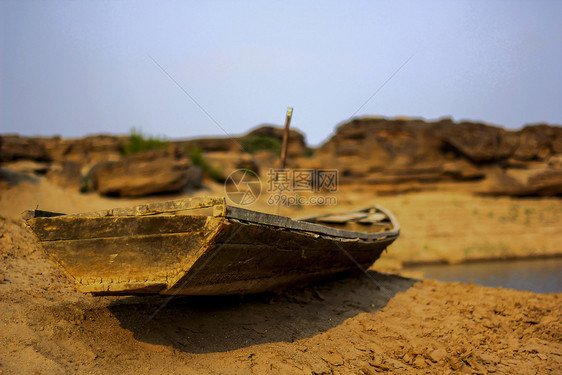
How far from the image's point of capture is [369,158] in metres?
17.3

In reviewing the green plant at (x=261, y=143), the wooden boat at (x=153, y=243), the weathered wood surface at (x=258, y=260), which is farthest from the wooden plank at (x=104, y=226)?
the green plant at (x=261, y=143)

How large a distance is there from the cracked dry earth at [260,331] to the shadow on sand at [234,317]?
0.01 meters

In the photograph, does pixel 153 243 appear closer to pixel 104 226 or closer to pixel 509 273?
pixel 104 226

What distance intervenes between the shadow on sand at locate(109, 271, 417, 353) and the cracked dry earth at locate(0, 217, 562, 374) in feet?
0.04

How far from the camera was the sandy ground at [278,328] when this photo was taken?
2.58m

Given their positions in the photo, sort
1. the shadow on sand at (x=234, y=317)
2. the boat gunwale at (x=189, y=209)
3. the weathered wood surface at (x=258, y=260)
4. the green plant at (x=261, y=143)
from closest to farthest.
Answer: the boat gunwale at (x=189, y=209), the weathered wood surface at (x=258, y=260), the shadow on sand at (x=234, y=317), the green plant at (x=261, y=143)

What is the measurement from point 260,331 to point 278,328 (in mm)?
208

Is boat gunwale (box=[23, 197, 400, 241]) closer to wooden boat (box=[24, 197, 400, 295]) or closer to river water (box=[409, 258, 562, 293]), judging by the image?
wooden boat (box=[24, 197, 400, 295])

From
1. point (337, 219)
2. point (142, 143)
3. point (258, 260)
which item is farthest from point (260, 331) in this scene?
point (142, 143)

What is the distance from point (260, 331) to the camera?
331 centimetres

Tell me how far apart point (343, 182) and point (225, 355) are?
14625 mm

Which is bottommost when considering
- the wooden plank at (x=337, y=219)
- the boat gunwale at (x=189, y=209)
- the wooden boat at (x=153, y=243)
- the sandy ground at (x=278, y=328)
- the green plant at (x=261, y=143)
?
the sandy ground at (x=278, y=328)

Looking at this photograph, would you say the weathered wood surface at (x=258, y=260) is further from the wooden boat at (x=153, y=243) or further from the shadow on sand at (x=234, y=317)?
the shadow on sand at (x=234, y=317)

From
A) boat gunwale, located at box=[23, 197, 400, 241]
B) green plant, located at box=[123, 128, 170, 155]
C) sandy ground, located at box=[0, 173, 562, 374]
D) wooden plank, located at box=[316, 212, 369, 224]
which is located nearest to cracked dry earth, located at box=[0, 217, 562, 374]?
sandy ground, located at box=[0, 173, 562, 374]
